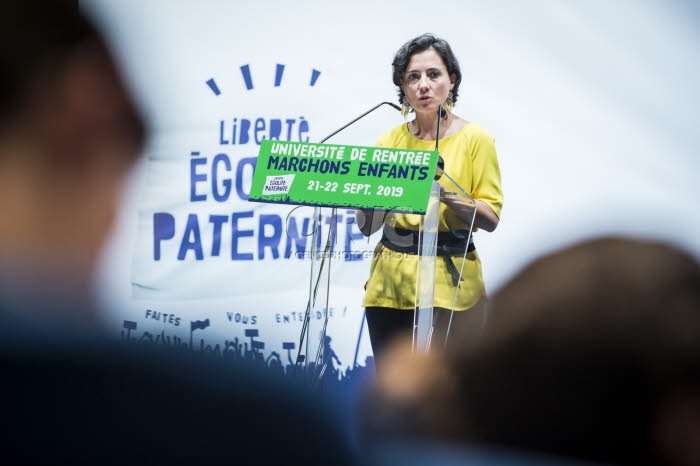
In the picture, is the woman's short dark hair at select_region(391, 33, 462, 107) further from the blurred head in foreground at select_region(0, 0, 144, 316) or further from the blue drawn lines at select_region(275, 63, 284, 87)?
the blurred head in foreground at select_region(0, 0, 144, 316)

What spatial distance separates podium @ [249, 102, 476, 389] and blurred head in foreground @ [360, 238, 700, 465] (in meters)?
0.27

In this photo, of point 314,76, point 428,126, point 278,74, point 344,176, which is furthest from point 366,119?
point 344,176

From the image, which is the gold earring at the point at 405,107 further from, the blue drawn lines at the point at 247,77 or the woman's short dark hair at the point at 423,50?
the blue drawn lines at the point at 247,77

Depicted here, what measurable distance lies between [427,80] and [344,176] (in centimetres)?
65

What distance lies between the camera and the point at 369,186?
8.88 feet

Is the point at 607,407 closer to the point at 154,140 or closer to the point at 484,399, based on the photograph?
the point at 484,399

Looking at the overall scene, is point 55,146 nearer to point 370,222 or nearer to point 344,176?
point 370,222

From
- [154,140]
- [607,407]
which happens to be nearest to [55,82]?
[154,140]

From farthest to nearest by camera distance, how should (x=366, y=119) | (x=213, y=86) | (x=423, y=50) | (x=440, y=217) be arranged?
(x=213, y=86)
(x=366, y=119)
(x=423, y=50)
(x=440, y=217)

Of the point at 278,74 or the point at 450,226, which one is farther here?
the point at 278,74

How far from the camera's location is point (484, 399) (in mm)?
3154

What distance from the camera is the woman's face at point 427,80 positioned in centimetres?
319

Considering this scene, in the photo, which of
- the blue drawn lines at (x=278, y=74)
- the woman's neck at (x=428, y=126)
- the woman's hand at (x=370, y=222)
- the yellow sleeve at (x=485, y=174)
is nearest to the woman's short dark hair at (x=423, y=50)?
the woman's neck at (x=428, y=126)

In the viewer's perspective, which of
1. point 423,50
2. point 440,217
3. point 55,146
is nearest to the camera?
point 440,217
